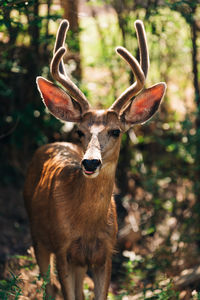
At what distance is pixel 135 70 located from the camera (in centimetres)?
489

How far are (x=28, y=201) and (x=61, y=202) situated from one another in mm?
1045

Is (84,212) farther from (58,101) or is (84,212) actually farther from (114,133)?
(58,101)

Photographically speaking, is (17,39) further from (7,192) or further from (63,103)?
(63,103)

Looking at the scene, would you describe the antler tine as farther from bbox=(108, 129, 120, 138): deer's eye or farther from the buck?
bbox=(108, 129, 120, 138): deer's eye

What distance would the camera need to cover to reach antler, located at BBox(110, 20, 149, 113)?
16.0 ft

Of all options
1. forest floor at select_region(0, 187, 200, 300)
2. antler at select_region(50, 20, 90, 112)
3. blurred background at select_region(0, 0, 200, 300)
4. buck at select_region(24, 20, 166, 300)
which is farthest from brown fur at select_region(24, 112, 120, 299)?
blurred background at select_region(0, 0, 200, 300)

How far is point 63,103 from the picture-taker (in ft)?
17.2

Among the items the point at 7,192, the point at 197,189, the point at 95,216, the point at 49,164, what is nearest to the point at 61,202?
the point at 95,216

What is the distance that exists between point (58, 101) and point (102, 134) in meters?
0.72

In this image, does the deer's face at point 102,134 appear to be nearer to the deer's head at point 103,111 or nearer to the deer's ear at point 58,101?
the deer's head at point 103,111

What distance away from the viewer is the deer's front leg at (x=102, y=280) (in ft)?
17.1

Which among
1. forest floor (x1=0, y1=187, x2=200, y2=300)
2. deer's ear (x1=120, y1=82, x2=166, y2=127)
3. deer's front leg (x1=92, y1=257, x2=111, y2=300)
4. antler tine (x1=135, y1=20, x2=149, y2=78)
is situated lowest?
forest floor (x1=0, y1=187, x2=200, y2=300)

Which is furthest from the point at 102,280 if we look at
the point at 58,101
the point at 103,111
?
the point at 58,101

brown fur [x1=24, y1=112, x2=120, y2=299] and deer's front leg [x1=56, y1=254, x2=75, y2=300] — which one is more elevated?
brown fur [x1=24, y1=112, x2=120, y2=299]
